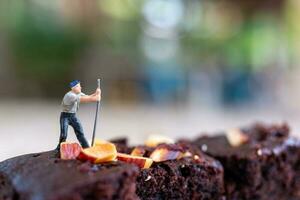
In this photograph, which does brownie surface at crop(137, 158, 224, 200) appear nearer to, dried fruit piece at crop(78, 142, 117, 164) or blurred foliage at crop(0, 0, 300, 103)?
dried fruit piece at crop(78, 142, 117, 164)

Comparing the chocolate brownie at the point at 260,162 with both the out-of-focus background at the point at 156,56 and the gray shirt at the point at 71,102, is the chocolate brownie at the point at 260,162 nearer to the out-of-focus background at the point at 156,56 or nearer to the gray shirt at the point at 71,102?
the gray shirt at the point at 71,102

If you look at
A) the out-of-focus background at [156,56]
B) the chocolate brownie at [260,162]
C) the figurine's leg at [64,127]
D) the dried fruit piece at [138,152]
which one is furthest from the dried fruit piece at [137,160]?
the out-of-focus background at [156,56]

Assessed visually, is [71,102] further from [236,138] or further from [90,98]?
[236,138]

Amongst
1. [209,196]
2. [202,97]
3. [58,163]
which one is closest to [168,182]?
[209,196]

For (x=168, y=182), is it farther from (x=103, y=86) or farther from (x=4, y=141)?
(x=103, y=86)

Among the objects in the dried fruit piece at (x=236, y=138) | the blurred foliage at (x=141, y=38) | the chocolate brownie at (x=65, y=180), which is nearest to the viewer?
the chocolate brownie at (x=65, y=180)

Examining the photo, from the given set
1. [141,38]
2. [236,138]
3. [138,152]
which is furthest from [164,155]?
[141,38]
